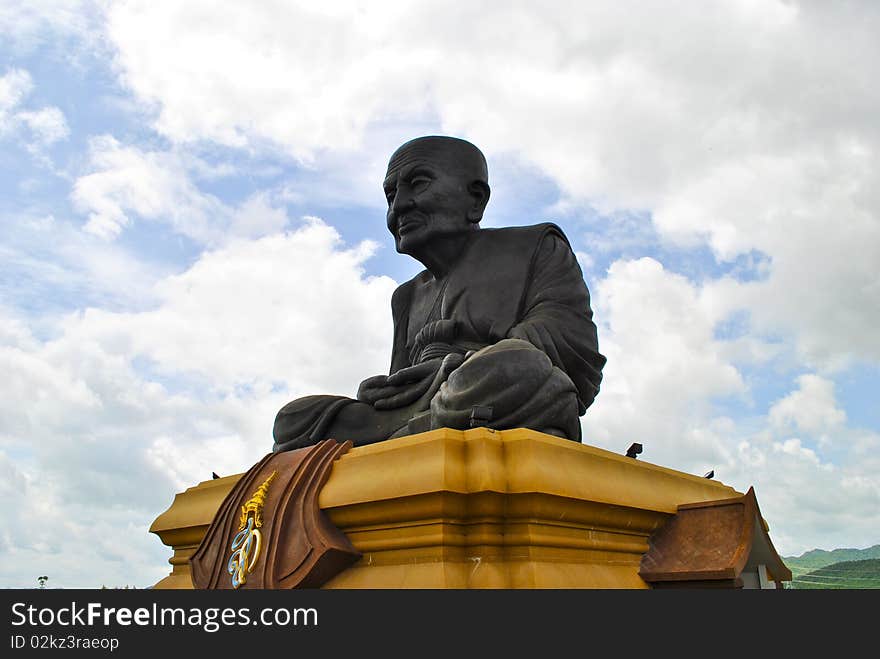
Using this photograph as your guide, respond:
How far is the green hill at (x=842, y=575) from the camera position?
14.9 ft

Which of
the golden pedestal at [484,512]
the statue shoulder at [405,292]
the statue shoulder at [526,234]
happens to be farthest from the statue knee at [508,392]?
the statue shoulder at [405,292]

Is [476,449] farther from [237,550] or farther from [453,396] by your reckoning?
[237,550]

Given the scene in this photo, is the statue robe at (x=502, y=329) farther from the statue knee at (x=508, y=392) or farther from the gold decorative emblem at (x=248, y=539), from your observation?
the gold decorative emblem at (x=248, y=539)

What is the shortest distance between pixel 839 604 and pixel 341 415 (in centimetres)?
300

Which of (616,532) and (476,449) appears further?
(616,532)

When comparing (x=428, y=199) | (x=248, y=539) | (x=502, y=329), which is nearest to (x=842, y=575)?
(x=502, y=329)

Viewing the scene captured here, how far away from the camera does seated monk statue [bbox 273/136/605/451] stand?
3.54 meters

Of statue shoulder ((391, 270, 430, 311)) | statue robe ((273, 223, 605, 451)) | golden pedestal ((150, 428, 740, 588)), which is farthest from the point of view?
statue shoulder ((391, 270, 430, 311))

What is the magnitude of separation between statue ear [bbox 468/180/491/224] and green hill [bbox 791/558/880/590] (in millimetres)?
3062

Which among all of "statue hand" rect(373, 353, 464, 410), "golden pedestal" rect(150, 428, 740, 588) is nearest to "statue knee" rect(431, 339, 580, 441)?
"golden pedestal" rect(150, 428, 740, 588)

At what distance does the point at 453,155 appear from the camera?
16.9 feet

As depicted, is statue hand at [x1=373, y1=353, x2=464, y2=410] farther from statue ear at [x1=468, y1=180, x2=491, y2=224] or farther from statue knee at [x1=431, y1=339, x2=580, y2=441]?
statue ear at [x1=468, y1=180, x2=491, y2=224]

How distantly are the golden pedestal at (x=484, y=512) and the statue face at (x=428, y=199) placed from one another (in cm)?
204

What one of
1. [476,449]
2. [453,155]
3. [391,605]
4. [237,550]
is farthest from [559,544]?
[453,155]
